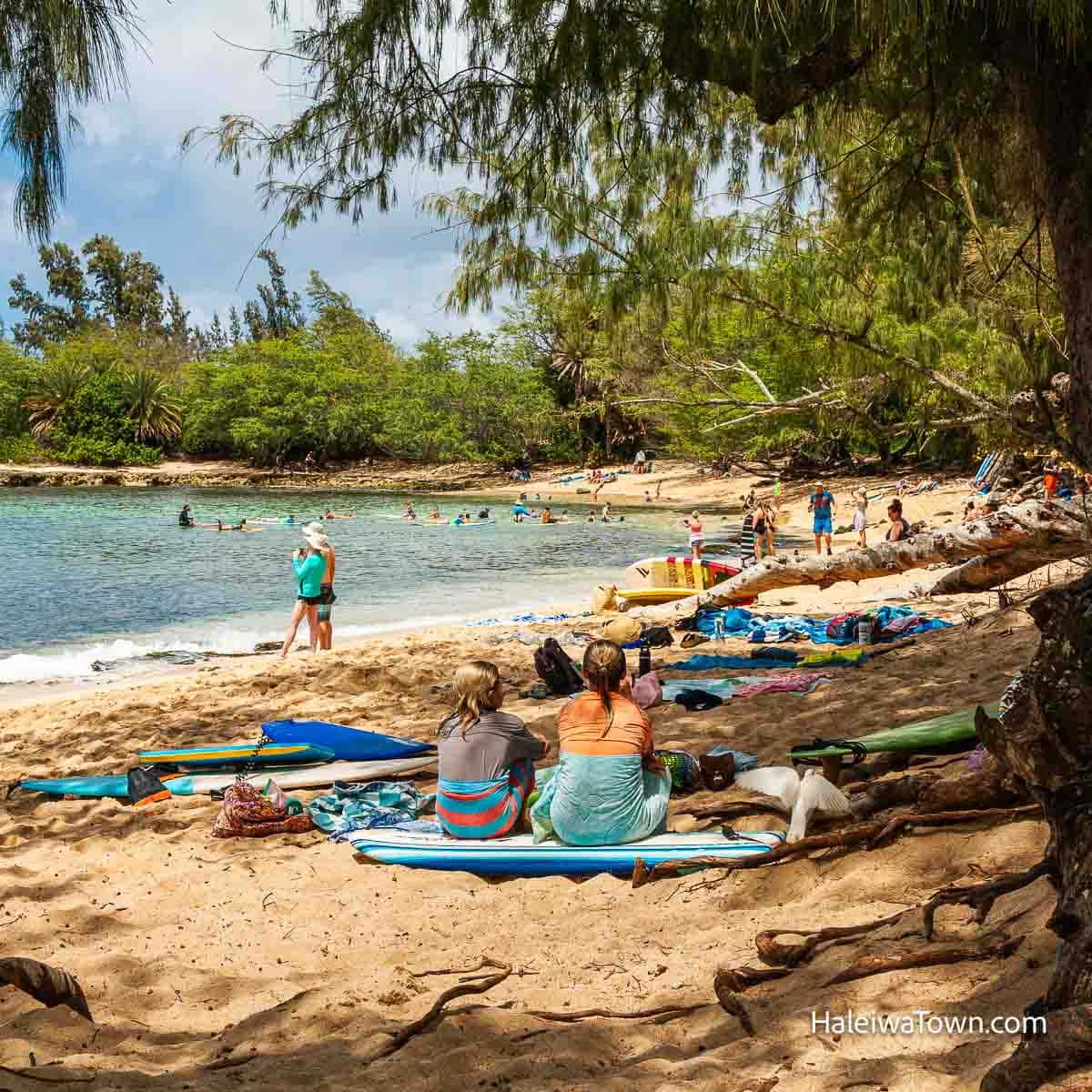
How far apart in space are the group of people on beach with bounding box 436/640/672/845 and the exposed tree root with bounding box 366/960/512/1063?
1.11 m

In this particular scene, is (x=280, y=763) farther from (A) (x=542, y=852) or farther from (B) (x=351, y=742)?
(A) (x=542, y=852)

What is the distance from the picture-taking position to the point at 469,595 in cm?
1692

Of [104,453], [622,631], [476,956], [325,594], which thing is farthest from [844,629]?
[104,453]

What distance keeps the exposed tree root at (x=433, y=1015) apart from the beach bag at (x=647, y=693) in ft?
11.8

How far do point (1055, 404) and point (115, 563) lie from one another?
20.1 metres

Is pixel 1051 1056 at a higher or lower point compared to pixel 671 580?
higher

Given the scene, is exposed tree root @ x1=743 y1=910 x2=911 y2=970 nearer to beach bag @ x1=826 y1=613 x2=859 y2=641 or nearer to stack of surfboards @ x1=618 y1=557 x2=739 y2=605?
beach bag @ x1=826 y1=613 x2=859 y2=641

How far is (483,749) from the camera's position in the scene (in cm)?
439

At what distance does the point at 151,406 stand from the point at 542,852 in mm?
58035

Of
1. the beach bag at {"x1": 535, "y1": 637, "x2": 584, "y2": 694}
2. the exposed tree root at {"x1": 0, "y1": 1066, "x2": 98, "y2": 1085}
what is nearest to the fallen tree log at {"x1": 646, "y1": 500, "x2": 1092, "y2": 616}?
the beach bag at {"x1": 535, "y1": 637, "x2": 584, "y2": 694}

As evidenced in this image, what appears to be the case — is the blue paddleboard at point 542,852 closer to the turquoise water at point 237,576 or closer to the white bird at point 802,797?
the white bird at point 802,797

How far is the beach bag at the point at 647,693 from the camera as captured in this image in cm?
656

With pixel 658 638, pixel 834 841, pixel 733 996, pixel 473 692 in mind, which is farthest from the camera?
pixel 658 638

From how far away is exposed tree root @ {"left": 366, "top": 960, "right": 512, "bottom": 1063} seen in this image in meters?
2.60
